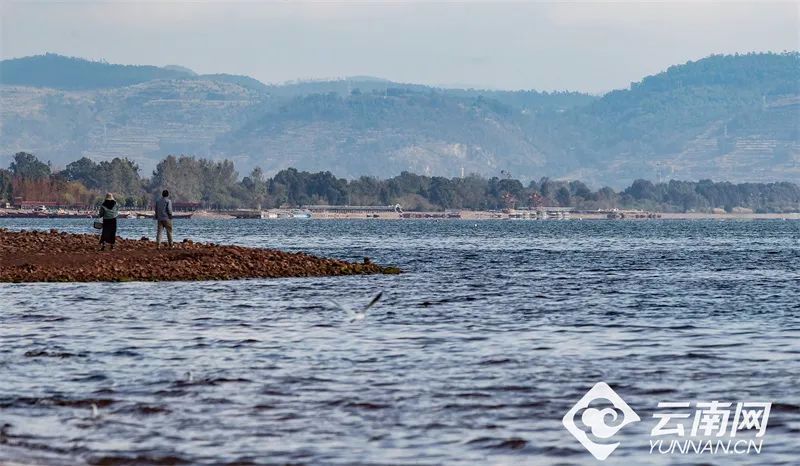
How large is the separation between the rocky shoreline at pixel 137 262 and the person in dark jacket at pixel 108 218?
1.71 ft

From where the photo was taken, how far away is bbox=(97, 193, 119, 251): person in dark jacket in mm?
53906

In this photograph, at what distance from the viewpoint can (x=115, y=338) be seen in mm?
33406

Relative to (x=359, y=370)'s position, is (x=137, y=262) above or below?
above

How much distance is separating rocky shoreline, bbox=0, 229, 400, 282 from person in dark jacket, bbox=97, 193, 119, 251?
0.52 metres

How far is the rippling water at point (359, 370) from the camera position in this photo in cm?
2039

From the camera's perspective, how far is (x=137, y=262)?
54.5 m

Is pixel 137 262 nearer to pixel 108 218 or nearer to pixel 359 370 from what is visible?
pixel 108 218

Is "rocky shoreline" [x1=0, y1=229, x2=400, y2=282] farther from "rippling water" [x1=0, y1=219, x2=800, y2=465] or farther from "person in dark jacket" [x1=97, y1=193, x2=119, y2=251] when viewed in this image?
"rippling water" [x1=0, y1=219, x2=800, y2=465]

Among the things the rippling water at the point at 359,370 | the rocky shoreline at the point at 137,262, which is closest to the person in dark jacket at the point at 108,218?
the rocky shoreline at the point at 137,262

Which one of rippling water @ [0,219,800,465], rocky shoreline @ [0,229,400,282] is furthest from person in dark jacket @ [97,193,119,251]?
rippling water @ [0,219,800,465]

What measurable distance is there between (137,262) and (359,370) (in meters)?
28.3

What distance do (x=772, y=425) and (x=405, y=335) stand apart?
14.3 meters

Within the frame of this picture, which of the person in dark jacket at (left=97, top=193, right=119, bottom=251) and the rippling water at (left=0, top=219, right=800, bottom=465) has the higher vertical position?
the person in dark jacket at (left=97, top=193, right=119, bottom=251)

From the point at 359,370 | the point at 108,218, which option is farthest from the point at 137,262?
the point at 359,370
